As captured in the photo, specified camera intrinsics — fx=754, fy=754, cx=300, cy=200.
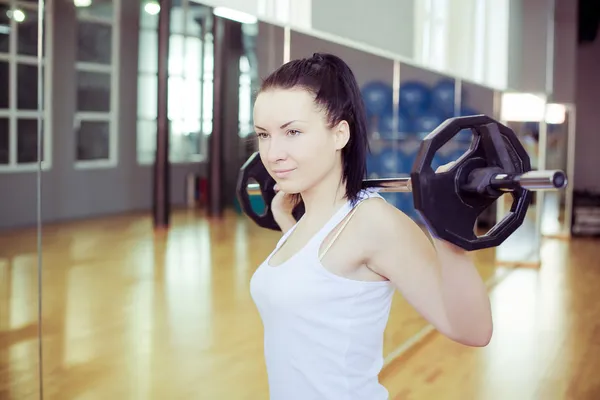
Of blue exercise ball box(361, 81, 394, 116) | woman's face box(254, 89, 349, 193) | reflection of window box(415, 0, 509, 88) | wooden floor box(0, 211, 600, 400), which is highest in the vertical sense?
reflection of window box(415, 0, 509, 88)

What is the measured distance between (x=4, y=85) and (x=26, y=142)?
19 cm

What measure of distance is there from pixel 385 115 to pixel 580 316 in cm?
204

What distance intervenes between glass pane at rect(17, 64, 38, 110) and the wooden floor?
398 millimetres

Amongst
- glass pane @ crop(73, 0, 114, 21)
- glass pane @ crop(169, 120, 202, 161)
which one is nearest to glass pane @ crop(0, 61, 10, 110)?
glass pane @ crop(73, 0, 114, 21)

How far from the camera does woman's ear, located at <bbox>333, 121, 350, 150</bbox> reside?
1.14m

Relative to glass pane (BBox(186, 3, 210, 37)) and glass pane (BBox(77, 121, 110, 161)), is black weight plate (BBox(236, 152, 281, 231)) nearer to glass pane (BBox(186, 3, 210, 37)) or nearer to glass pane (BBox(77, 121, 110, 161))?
glass pane (BBox(77, 121, 110, 161))

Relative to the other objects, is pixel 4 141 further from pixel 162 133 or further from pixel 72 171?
pixel 162 133

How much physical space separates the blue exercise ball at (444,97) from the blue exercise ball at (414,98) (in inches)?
2.5

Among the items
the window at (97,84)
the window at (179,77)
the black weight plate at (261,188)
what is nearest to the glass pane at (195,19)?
the window at (179,77)

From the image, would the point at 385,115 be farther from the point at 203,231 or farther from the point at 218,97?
the point at 218,97

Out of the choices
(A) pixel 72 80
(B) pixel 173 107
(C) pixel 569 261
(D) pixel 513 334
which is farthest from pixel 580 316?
(A) pixel 72 80

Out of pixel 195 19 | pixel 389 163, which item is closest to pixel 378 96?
pixel 389 163

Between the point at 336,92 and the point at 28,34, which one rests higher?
the point at 28,34

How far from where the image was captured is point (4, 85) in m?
2.27
